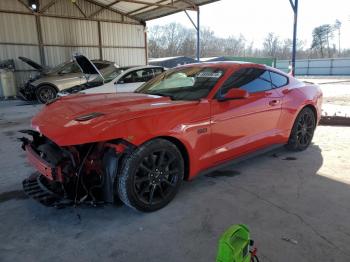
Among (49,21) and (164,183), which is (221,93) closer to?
(164,183)

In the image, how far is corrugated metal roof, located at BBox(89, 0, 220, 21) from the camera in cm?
1512

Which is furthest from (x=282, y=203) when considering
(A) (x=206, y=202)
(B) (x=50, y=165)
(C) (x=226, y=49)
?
(C) (x=226, y=49)

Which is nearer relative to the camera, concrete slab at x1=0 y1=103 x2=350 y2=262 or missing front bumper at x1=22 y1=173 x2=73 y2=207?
concrete slab at x1=0 y1=103 x2=350 y2=262

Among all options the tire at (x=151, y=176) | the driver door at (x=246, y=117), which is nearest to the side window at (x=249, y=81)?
the driver door at (x=246, y=117)

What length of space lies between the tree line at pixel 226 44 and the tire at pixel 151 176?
53991 mm

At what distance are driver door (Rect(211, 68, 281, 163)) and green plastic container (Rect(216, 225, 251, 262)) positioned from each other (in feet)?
6.79

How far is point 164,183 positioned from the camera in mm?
3102

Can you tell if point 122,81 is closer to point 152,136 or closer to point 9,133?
point 9,133

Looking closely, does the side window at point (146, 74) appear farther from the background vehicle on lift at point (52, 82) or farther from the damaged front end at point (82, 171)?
the damaged front end at point (82, 171)

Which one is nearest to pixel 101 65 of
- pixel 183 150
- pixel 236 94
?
pixel 236 94

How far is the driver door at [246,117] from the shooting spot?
346cm

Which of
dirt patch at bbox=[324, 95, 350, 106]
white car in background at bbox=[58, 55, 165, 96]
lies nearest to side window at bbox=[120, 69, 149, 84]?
white car in background at bbox=[58, 55, 165, 96]

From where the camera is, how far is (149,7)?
54.1 feet

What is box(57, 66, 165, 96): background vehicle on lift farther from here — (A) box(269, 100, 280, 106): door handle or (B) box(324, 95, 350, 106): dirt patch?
(B) box(324, 95, 350, 106): dirt patch
